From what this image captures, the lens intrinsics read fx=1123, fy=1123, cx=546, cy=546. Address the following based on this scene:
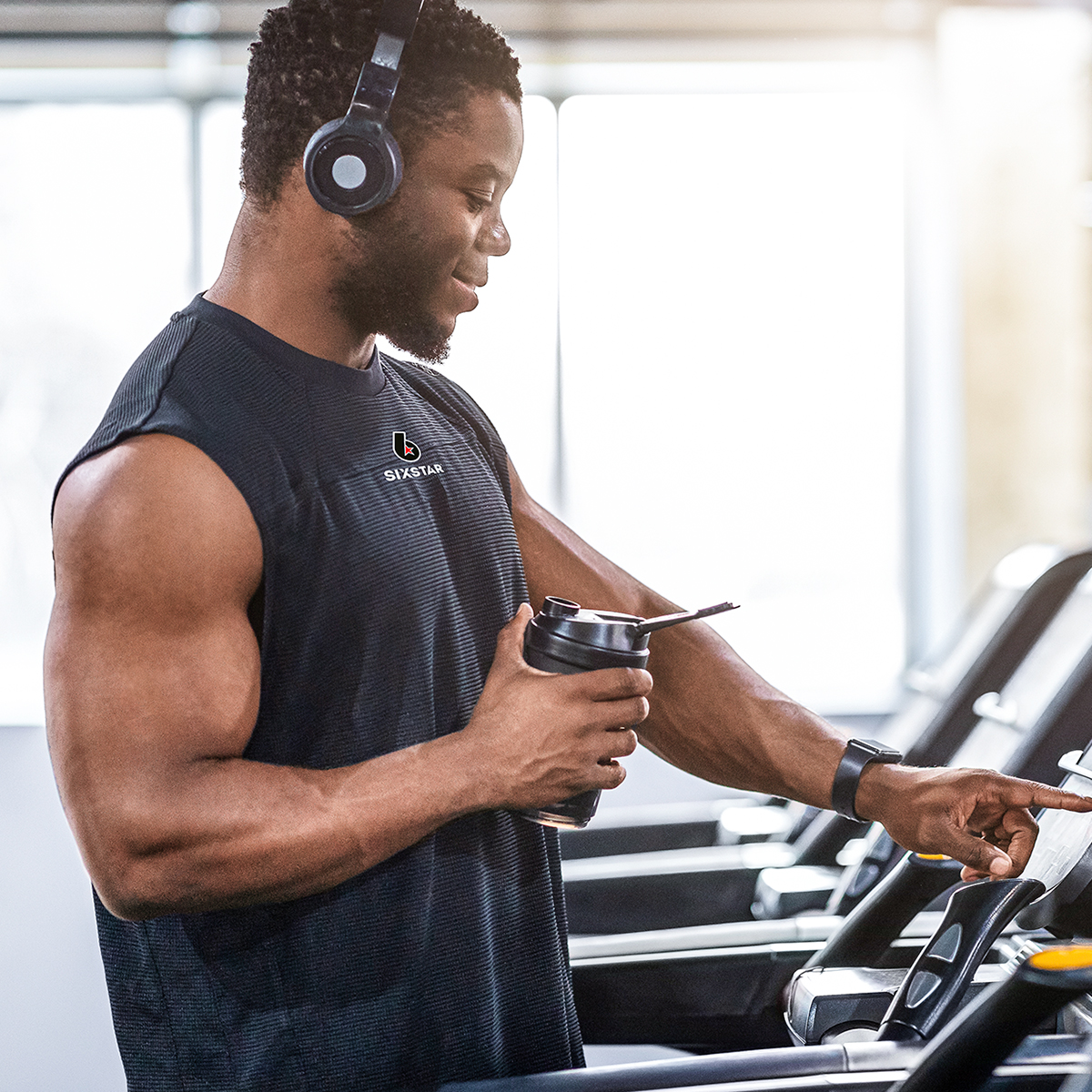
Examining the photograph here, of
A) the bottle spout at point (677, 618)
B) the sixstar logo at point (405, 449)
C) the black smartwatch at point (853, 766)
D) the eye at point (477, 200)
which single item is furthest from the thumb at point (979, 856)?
the eye at point (477, 200)

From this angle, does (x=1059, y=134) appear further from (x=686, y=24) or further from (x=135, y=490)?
(x=135, y=490)

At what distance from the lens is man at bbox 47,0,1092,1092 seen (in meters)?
0.85

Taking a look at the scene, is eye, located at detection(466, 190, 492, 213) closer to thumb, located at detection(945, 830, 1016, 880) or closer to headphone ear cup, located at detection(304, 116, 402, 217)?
headphone ear cup, located at detection(304, 116, 402, 217)

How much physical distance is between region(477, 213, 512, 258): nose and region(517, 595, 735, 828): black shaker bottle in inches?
15.0

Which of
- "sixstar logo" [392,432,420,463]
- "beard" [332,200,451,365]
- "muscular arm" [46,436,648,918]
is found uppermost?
"beard" [332,200,451,365]

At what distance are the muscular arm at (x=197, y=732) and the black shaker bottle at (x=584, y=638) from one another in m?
0.02

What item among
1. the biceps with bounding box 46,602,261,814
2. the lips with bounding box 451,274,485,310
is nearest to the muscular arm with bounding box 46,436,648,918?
the biceps with bounding box 46,602,261,814

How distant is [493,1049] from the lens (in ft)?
3.30

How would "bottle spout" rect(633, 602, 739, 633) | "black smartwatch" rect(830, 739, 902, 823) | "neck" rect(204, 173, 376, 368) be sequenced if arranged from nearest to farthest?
"bottle spout" rect(633, 602, 739, 633)
"neck" rect(204, 173, 376, 368)
"black smartwatch" rect(830, 739, 902, 823)

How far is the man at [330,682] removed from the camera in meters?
0.85

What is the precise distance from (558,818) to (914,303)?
3.17 metres

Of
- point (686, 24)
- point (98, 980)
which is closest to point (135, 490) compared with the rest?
point (98, 980)

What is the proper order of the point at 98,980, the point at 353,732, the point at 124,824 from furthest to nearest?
the point at 98,980
the point at 353,732
the point at 124,824

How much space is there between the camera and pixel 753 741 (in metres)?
1.24
